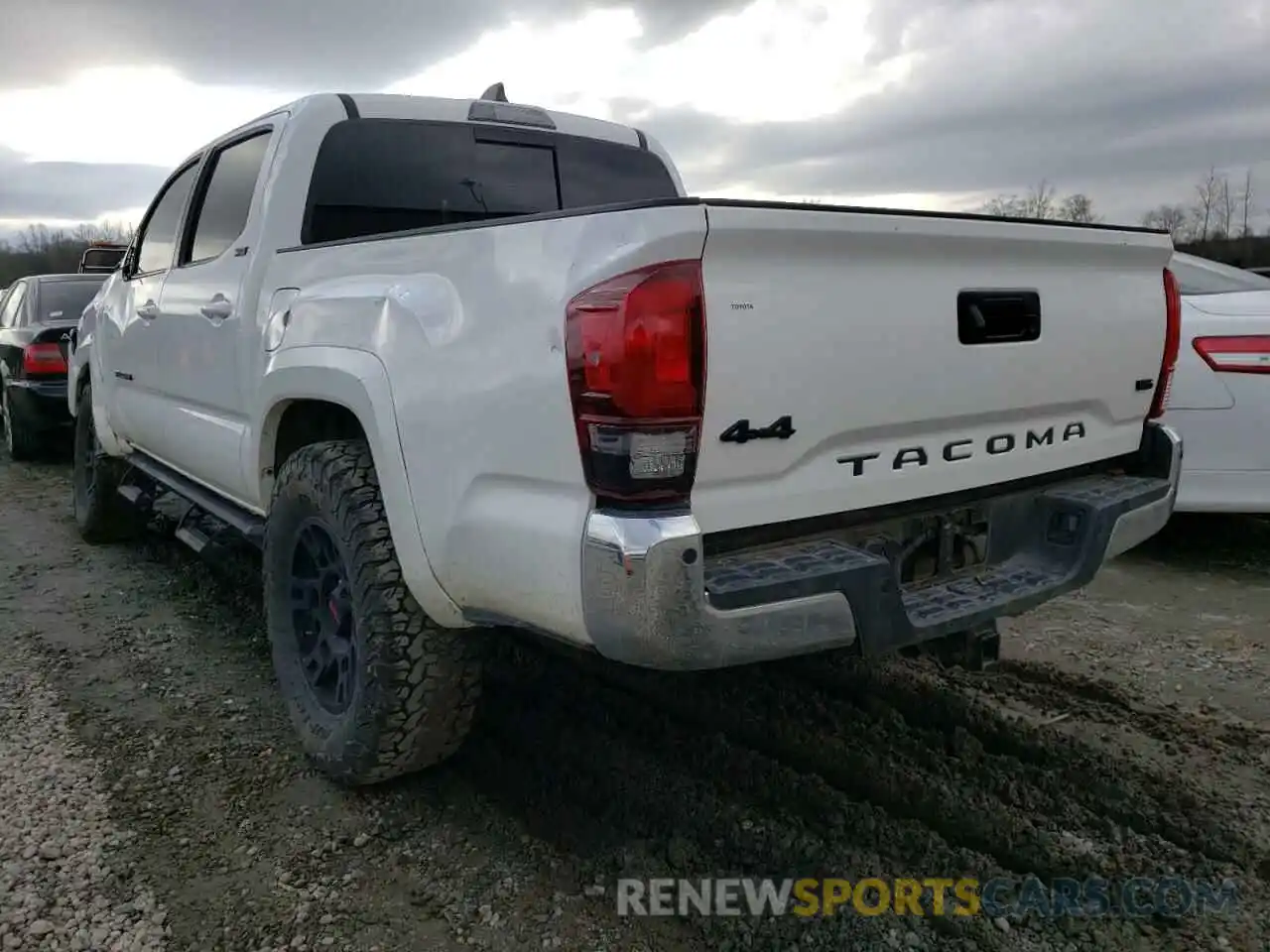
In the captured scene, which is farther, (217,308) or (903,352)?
(217,308)

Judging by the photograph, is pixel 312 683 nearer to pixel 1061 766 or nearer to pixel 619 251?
pixel 619 251

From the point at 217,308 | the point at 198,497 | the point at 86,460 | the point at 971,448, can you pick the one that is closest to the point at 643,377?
the point at 971,448

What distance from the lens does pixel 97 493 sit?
5.74 m

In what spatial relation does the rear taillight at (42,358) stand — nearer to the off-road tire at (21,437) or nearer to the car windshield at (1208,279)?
the off-road tire at (21,437)

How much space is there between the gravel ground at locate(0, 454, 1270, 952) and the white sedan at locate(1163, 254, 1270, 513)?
922 millimetres

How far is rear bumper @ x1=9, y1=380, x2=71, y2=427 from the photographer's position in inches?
329

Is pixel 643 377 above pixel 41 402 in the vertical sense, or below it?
above

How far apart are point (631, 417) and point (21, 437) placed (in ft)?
28.1

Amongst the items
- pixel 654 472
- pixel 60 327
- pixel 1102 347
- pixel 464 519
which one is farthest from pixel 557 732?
pixel 60 327

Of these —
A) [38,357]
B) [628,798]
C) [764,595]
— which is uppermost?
[38,357]

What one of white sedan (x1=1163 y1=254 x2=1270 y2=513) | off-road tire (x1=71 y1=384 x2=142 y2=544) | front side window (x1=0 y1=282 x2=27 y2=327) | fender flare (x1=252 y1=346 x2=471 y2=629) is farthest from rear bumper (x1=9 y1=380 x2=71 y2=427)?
white sedan (x1=1163 y1=254 x2=1270 y2=513)

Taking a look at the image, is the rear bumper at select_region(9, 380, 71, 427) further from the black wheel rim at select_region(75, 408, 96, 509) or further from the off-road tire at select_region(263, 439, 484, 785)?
the off-road tire at select_region(263, 439, 484, 785)

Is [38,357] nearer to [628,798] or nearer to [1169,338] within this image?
[628,798]

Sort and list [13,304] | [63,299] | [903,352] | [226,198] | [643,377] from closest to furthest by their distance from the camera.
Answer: [643,377]
[903,352]
[226,198]
[63,299]
[13,304]
